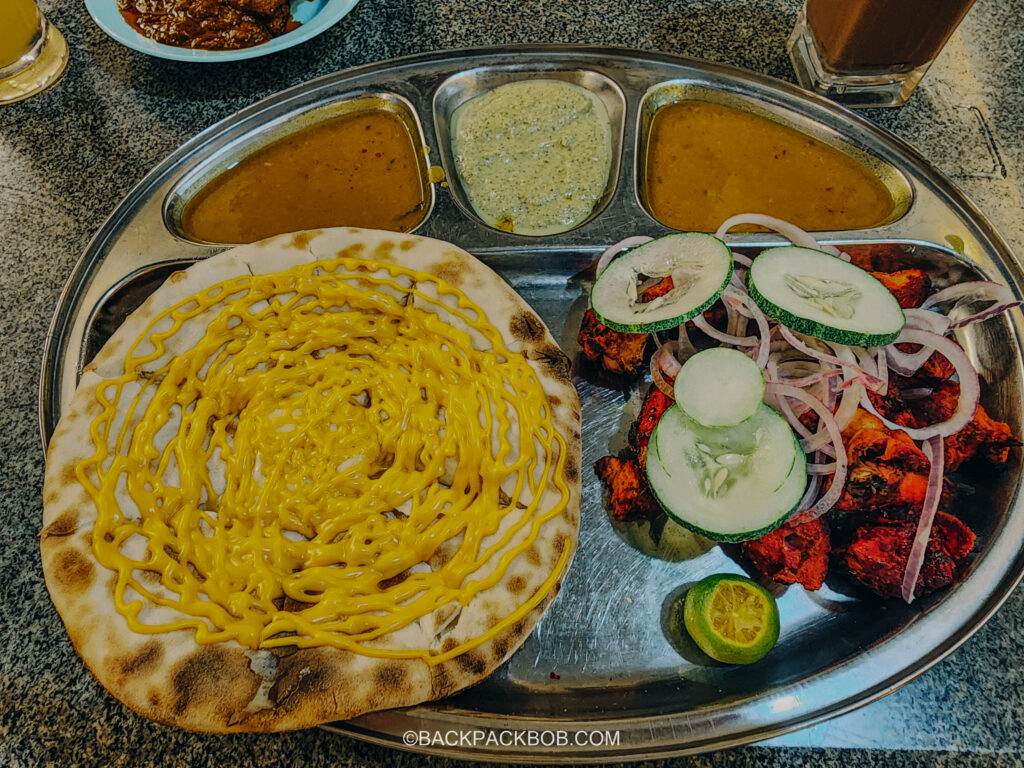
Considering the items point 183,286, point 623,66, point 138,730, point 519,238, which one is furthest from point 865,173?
point 138,730

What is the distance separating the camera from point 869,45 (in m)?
2.57

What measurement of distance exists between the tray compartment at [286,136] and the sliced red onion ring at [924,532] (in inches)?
69.9

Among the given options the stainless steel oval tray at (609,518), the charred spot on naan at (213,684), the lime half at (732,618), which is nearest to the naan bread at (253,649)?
the charred spot on naan at (213,684)

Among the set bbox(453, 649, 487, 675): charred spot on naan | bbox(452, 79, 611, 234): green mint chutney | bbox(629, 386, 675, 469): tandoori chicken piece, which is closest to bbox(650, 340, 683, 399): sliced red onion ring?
bbox(629, 386, 675, 469): tandoori chicken piece

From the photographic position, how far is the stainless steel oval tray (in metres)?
1.62

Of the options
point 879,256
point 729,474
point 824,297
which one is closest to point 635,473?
point 729,474

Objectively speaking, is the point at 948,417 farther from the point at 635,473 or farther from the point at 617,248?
the point at 617,248

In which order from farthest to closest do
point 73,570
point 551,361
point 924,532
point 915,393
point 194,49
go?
1. point 194,49
2. point 915,393
3. point 551,361
4. point 924,532
5. point 73,570

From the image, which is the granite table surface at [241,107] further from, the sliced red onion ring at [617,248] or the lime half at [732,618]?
the sliced red onion ring at [617,248]

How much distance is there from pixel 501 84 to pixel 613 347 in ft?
4.50

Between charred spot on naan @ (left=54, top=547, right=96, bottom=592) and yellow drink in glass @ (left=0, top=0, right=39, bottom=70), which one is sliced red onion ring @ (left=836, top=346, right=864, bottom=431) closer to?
charred spot on naan @ (left=54, top=547, right=96, bottom=592)

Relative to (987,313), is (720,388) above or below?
below

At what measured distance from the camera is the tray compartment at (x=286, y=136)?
8.16 ft

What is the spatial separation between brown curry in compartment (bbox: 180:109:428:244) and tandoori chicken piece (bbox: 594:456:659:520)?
1.17 meters
